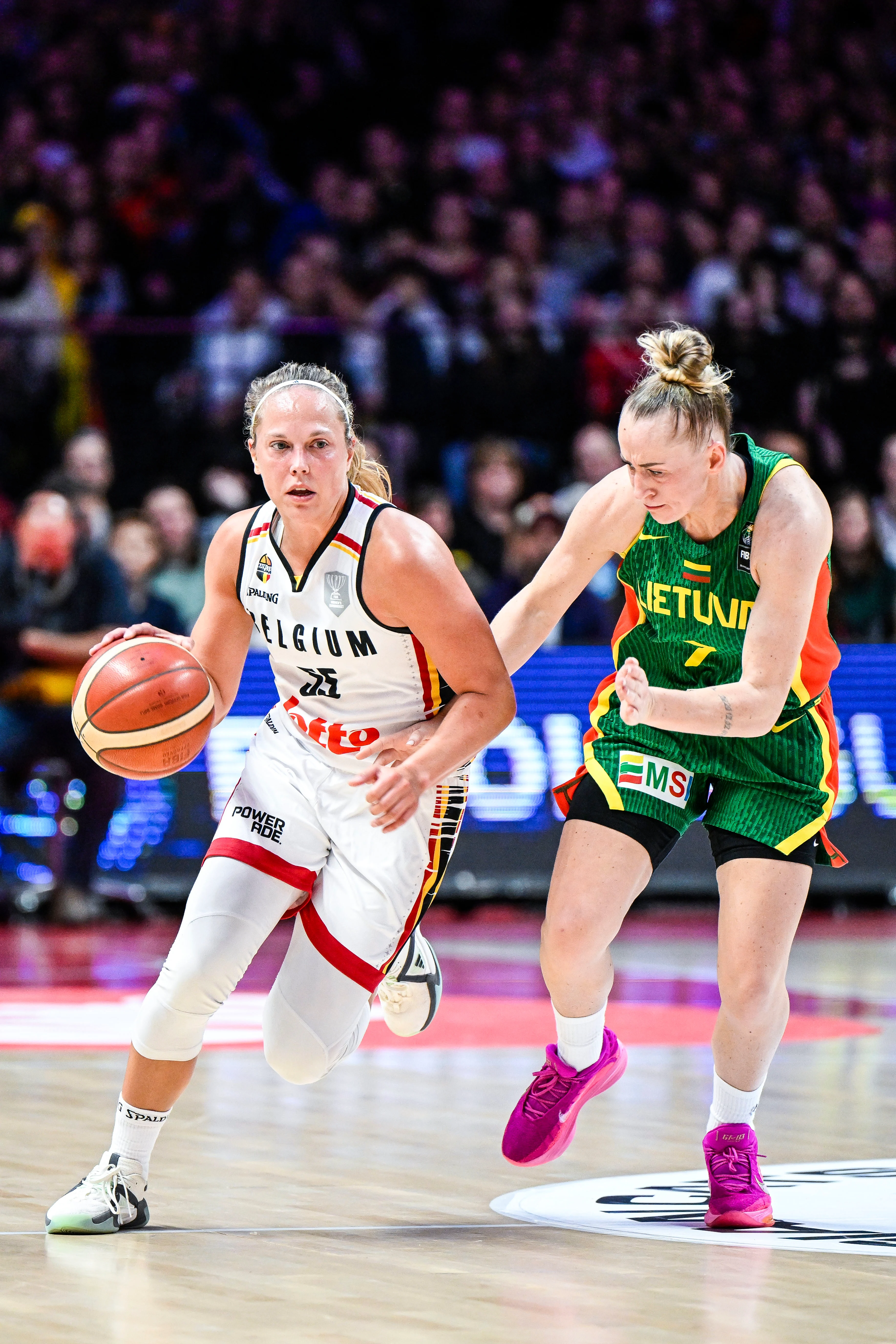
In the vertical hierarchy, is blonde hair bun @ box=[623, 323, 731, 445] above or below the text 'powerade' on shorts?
above

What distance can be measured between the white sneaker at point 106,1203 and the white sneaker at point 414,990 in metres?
0.90

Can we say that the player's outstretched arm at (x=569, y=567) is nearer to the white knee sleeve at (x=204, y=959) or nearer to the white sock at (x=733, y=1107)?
the white knee sleeve at (x=204, y=959)

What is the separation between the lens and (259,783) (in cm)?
437

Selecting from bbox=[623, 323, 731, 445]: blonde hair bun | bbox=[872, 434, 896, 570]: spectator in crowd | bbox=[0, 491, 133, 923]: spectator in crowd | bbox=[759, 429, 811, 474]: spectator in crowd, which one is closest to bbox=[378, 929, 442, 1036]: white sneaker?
bbox=[623, 323, 731, 445]: blonde hair bun

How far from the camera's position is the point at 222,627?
14.7 feet

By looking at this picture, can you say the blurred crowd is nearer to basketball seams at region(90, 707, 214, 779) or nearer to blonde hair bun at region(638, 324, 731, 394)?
basketball seams at region(90, 707, 214, 779)

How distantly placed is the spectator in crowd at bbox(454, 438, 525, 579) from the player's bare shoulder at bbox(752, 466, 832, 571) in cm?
689

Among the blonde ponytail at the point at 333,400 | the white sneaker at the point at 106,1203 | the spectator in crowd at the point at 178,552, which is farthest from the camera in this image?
the spectator in crowd at the point at 178,552

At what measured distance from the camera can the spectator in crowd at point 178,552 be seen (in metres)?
10.6

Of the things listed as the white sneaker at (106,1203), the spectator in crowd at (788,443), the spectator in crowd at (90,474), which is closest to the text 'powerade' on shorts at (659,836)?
the white sneaker at (106,1203)

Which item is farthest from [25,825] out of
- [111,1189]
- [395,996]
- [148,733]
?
[111,1189]

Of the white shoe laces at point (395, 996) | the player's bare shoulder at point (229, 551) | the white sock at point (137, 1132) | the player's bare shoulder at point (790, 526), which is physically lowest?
the white sock at point (137, 1132)

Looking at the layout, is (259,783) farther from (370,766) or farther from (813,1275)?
(813,1275)

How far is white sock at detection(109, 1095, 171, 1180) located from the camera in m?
4.10
